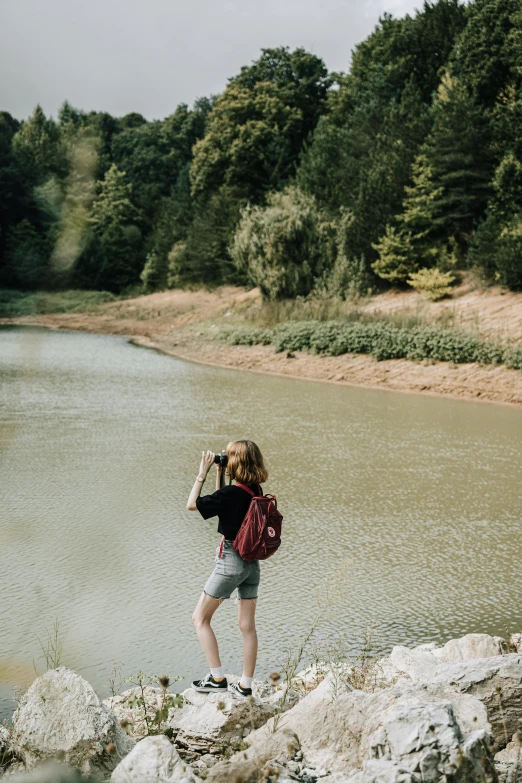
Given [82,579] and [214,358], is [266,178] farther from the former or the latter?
[82,579]

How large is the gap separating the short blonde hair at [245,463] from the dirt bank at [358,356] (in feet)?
45.8

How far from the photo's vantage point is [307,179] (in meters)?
40.6

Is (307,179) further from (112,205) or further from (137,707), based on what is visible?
(137,707)

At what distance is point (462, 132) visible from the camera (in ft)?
99.0

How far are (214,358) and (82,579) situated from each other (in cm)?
1909

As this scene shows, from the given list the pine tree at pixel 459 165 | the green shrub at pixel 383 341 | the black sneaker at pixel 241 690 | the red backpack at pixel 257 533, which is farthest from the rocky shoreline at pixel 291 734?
the pine tree at pixel 459 165

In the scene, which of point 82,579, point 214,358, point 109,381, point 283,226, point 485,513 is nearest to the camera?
point 82,579

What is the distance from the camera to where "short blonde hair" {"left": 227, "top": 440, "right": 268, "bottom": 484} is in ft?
14.2

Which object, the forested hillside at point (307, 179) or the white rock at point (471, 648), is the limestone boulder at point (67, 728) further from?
the forested hillside at point (307, 179)

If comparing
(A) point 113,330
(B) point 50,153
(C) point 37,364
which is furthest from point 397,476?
(B) point 50,153

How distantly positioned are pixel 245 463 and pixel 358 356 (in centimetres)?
1828

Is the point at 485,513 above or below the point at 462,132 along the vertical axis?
below

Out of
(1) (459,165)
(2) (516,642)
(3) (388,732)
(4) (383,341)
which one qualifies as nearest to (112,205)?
(1) (459,165)

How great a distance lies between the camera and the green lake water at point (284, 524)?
5.98m
